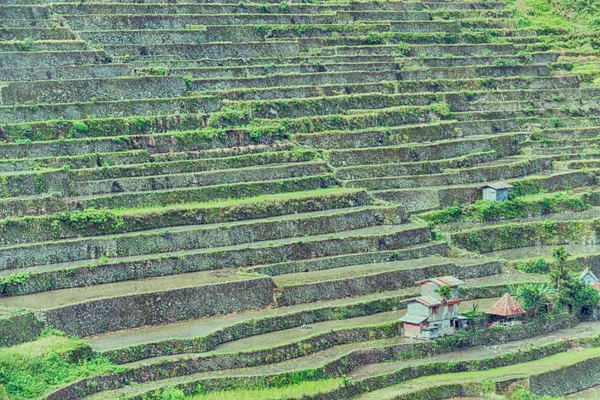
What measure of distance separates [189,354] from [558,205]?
50.5ft

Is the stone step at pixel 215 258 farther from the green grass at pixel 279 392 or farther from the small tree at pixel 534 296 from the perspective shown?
the green grass at pixel 279 392

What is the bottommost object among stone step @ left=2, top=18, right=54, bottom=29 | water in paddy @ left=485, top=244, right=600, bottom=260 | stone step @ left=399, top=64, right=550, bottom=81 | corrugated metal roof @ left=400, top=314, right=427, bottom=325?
water in paddy @ left=485, top=244, right=600, bottom=260

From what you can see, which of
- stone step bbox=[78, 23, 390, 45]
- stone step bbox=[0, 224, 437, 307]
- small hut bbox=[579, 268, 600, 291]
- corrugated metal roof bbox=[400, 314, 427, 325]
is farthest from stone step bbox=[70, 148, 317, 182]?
small hut bbox=[579, 268, 600, 291]

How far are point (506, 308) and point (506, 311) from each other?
7cm

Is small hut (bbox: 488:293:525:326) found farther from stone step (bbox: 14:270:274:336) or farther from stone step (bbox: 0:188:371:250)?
stone step (bbox: 0:188:371:250)

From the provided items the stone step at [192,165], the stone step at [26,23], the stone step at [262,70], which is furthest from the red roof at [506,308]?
the stone step at [26,23]

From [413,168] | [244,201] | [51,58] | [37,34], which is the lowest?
[413,168]

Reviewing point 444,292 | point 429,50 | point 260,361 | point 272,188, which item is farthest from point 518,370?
point 429,50

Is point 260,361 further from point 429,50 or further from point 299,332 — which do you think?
point 429,50

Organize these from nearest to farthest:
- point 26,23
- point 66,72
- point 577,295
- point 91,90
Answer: point 577,295, point 91,90, point 66,72, point 26,23

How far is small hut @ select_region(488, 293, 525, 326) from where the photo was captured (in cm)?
3644

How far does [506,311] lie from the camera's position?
36.4 metres

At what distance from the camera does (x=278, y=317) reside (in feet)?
114

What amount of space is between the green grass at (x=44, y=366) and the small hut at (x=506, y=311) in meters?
9.66
